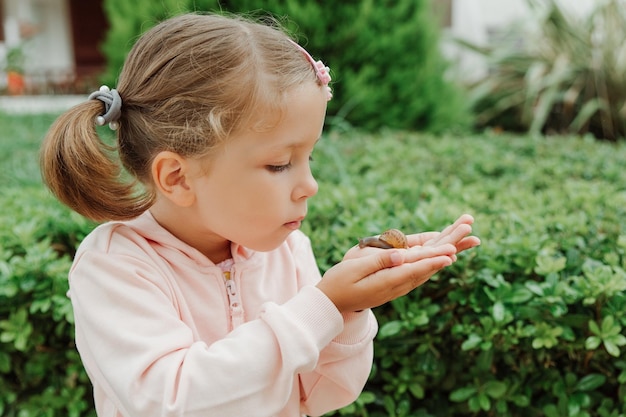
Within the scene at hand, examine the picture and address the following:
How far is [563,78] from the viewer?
707 cm

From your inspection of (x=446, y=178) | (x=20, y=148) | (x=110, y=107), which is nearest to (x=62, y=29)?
(x=20, y=148)

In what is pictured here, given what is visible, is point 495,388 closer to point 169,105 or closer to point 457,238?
point 457,238

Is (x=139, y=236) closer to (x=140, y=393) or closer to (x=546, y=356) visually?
(x=140, y=393)

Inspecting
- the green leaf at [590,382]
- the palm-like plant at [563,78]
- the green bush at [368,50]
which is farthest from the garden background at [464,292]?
the palm-like plant at [563,78]

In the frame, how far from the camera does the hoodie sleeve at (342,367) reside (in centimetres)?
145

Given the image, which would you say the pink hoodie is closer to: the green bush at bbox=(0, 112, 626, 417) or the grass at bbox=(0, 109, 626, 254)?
the green bush at bbox=(0, 112, 626, 417)

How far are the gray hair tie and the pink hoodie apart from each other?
0.21 metres

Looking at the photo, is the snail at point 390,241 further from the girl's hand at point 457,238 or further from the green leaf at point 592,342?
the green leaf at point 592,342

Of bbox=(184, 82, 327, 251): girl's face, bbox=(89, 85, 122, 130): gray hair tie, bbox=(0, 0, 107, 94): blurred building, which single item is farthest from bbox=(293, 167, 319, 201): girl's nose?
bbox=(0, 0, 107, 94): blurred building

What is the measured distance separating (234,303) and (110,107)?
471mm

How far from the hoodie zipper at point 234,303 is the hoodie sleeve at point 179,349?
0.13m

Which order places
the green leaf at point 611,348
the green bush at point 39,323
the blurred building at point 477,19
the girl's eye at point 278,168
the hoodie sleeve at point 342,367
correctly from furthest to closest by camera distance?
the blurred building at point 477,19
the green bush at point 39,323
the green leaf at point 611,348
the hoodie sleeve at point 342,367
the girl's eye at point 278,168

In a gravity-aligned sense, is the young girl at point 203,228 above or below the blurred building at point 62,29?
above

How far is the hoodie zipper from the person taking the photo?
4.81ft
